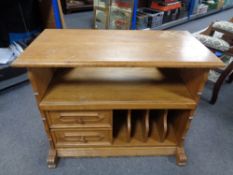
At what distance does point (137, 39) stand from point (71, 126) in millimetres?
586

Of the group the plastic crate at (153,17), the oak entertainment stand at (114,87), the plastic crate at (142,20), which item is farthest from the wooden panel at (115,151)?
the plastic crate at (153,17)

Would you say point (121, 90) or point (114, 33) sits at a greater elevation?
point (114, 33)

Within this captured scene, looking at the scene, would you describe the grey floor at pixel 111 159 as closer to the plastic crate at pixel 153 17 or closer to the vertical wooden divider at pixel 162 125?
the vertical wooden divider at pixel 162 125

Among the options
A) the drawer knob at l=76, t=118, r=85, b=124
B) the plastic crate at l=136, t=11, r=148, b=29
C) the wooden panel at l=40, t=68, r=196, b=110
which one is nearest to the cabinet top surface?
the wooden panel at l=40, t=68, r=196, b=110

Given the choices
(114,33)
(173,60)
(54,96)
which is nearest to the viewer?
(173,60)

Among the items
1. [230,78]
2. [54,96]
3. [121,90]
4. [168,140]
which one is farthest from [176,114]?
[230,78]

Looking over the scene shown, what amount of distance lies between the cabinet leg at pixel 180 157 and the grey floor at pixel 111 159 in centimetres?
3

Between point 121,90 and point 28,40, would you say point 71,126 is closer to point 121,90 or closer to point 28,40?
point 121,90

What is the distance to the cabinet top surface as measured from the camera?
2.44 ft

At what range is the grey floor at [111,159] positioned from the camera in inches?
42.9

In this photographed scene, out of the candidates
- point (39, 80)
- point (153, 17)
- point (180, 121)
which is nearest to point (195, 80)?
point (180, 121)

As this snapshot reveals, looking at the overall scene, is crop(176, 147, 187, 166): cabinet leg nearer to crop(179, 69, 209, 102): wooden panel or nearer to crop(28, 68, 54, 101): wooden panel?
crop(179, 69, 209, 102): wooden panel

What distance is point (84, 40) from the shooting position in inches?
37.3

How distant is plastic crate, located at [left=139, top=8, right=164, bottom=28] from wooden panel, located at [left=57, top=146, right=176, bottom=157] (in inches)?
92.6
